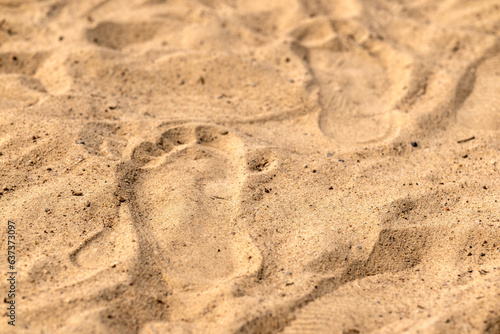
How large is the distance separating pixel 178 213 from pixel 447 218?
1.09 meters

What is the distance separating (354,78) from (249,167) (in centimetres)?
104

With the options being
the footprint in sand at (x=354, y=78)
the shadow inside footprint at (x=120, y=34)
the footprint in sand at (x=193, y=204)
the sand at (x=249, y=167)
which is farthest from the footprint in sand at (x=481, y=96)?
the shadow inside footprint at (x=120, y=34)

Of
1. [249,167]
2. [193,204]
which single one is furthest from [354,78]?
[193,204]

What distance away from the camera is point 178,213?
2.08 m

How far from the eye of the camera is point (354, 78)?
299cm

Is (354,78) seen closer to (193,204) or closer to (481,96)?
(481,96)

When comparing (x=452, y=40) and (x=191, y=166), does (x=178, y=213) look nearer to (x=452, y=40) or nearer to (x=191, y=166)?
(x=191, y=166)

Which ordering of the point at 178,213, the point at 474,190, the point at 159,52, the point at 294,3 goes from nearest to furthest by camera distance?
1. the point at 178,213
2. the point at 474,190
3. the point at 159,52
4. the point at 294,3

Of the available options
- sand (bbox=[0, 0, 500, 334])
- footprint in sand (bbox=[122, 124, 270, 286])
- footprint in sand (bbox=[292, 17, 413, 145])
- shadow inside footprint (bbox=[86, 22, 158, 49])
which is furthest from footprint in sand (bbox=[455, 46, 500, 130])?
shadow inside footprint (bbox=[86, 22, 158, 49])

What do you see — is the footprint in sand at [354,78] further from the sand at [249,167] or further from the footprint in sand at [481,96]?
the footprint in sand at [481,96]

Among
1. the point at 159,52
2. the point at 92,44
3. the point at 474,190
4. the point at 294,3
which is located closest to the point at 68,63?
the point at 92,44

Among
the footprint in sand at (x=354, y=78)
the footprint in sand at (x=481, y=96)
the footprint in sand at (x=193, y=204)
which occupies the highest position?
the footprint in sand at (x=481, y=96)

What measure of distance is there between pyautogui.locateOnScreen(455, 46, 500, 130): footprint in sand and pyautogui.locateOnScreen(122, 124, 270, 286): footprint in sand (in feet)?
3.99

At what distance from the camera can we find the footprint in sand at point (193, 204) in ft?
6.23
